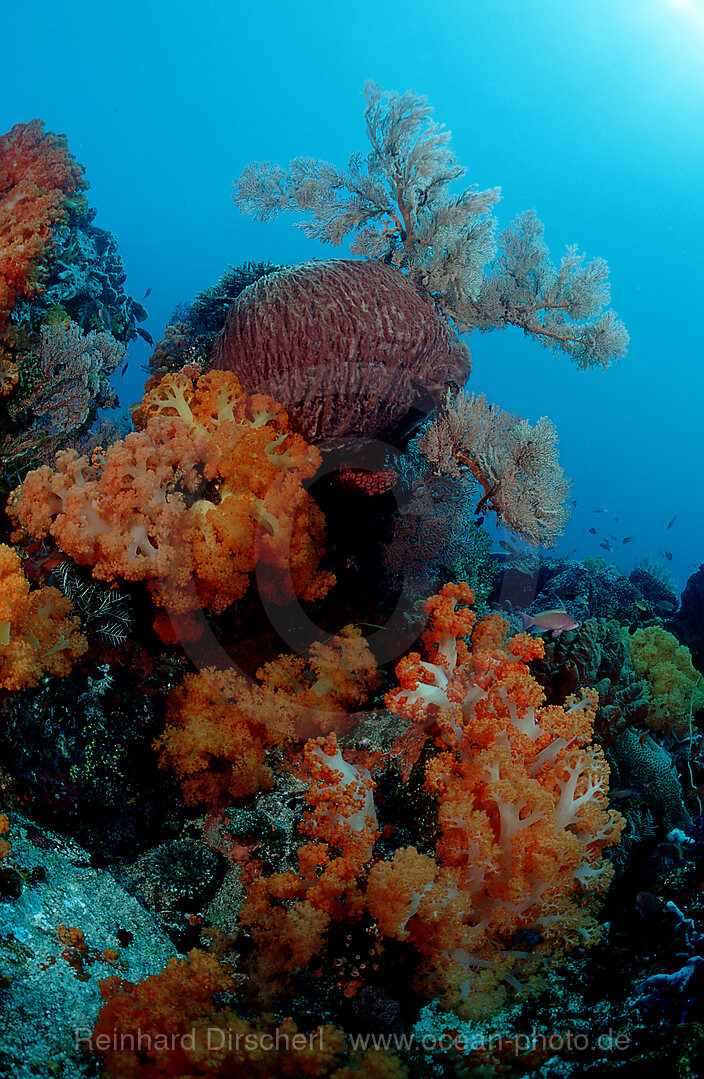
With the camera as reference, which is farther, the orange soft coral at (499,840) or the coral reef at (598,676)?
the coral reef at (598,676)

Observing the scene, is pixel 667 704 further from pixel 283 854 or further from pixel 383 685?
pixel 283 854

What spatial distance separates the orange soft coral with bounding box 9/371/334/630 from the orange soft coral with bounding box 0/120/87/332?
158 centimetres

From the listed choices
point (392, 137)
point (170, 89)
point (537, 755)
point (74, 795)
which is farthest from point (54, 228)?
point (170, 89)

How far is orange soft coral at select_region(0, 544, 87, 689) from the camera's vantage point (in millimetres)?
2980

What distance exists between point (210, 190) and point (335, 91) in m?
23.2

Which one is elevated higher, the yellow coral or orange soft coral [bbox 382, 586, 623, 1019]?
the yellow coral

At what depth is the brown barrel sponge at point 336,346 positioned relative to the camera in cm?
432

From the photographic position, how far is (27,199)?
4512mm

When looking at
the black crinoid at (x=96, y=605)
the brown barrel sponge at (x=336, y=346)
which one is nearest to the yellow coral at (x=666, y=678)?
the brown barrel sponge at (x=336, y=346)

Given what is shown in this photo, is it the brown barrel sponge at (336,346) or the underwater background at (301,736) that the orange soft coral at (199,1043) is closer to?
the underwater background at (301,736)

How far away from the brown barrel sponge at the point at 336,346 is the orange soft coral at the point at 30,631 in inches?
91.6

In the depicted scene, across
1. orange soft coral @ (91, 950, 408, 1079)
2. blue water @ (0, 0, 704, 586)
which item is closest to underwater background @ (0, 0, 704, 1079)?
orange soft coral @ (91, 950, 408, 1079)

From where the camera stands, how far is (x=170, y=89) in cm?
7481

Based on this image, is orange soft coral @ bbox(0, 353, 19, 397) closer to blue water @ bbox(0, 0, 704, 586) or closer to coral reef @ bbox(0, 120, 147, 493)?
coral reef @ bbox(0, 120, 147, 493)
